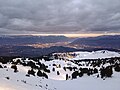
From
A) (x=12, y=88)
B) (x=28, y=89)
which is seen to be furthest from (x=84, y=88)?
(x=12, y=88)

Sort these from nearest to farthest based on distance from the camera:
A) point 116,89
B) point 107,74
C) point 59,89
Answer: point 116,89 < point 59,89 < point 107,74

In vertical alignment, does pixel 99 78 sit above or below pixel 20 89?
below

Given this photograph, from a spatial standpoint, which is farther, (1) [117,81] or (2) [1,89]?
(1) [117,81]

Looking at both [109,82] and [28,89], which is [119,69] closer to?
[109,82]

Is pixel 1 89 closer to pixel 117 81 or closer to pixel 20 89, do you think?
pixel 20 89

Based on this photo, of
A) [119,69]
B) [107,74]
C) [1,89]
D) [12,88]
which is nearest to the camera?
[1,89]

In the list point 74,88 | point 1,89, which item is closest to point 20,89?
point 1,89

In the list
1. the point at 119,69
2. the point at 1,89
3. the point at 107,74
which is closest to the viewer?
the point at 1,89

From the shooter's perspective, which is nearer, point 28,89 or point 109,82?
point 28,89

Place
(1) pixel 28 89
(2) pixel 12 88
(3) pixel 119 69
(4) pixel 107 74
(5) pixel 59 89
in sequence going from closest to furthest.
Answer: (2) pixel 12 88 → (1) pixel 28 89 → (5) pixel 59 89 → (4) pixel 107 74 → (3) pixel 119 69
